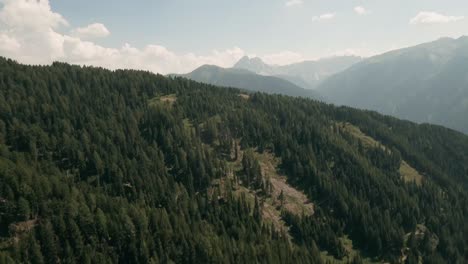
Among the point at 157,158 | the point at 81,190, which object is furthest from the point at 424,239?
the point at 81,190

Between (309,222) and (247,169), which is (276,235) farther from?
(247,169)

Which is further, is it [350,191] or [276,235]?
[350,191]

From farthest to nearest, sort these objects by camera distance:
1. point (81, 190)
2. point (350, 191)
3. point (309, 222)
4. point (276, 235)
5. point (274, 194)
→ point (350, 191)
point (274, 194)
point (309, 222)
point (276, 235)
point (81, 190)

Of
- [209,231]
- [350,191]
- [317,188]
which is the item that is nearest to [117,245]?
[209,231]

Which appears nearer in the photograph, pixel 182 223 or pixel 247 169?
pixel 182 223

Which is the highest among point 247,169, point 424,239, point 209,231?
point 247,169

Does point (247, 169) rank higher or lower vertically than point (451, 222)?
higher

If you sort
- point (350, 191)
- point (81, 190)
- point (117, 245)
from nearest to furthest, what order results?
point (117, 245)
point (81, 190)
point (350, 191)

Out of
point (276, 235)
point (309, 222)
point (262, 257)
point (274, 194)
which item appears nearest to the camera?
point (262, 257)

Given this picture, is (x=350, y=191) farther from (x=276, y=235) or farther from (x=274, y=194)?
(x=276, y=235)
